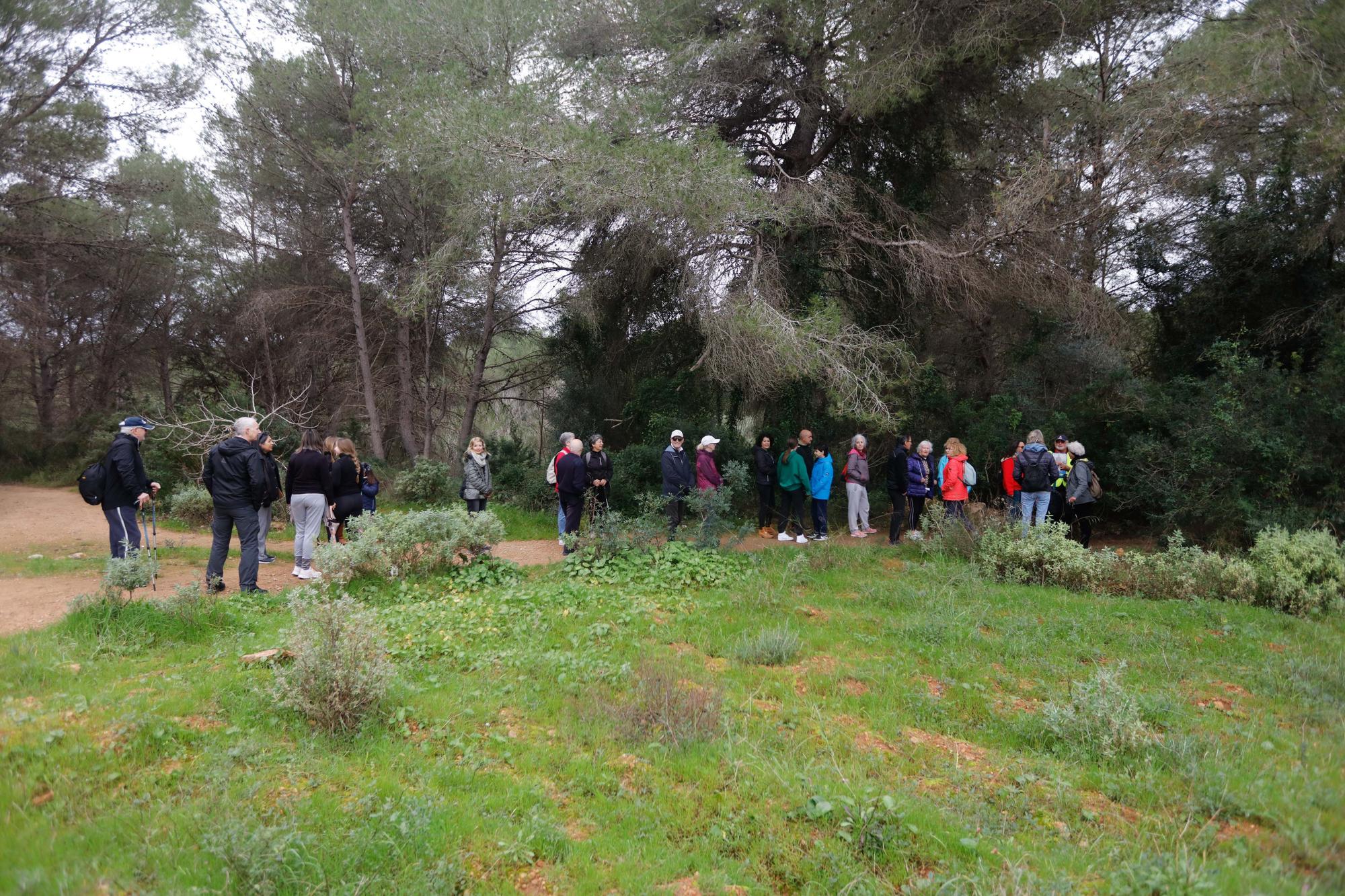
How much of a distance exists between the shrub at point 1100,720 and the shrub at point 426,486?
487 inches

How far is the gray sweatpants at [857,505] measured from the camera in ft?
37.3

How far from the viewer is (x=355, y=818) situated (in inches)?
126

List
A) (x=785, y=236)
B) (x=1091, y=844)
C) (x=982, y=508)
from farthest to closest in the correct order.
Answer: (x=785, y=236), (x=982, y=508), (x=1091, y=844)

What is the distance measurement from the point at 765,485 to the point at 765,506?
0.48 metres

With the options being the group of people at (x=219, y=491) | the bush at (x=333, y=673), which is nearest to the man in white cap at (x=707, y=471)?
the group of people at (x=219, y=491)

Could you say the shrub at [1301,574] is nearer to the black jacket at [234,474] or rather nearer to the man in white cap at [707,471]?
the man in white cap at [707,471]

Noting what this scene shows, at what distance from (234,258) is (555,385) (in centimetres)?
1075

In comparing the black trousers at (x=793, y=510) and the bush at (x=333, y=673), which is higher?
the black trousers at (x=793, y=510)

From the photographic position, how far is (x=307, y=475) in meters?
8.46

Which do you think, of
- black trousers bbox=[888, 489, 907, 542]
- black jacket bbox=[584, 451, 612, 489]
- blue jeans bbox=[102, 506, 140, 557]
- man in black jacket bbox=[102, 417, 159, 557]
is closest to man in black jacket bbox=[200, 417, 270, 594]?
man in black jacket bbox=[102, 417, 159, 557]

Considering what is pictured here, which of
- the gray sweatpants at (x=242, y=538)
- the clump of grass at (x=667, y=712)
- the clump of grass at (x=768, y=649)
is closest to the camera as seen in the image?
the clump of grass at (x=667, y=712)

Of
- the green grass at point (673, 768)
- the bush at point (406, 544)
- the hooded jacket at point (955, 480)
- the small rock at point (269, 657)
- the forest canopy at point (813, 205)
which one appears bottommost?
the green grass at point (673, 768)

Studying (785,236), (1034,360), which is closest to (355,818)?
(785,236)

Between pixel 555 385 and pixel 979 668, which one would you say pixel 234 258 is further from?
pixel 979 668
